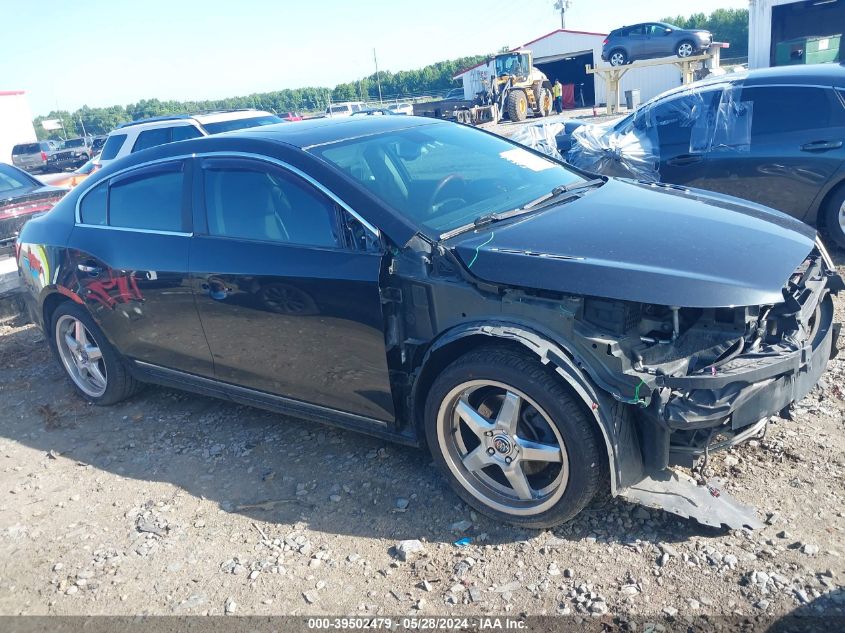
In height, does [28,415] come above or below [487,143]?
below

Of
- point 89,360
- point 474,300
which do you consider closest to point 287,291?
point 474,300

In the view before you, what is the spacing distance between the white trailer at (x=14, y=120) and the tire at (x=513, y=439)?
152 feet

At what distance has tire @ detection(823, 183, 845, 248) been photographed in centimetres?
601

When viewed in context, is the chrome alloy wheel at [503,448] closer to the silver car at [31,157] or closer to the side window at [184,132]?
the side window at [184,132]

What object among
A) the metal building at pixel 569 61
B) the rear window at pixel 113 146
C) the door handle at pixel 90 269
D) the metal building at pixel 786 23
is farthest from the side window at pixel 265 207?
the metal building at pixel 569 61

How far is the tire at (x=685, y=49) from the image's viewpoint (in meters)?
25.4

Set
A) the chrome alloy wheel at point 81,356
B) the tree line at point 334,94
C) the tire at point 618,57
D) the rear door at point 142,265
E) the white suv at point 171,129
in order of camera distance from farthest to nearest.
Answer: the tree line at point 334,94, the tire at point 618,57, the white suv at point 171,129, the chrome alloy wheel at point 81,356, the rear door at point 142,265

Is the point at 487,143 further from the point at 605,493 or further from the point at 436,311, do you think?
the point at 605,493

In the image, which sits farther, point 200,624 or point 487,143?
point 487,143

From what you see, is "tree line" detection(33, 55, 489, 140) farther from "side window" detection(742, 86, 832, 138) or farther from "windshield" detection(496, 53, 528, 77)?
"side window" detection(742, 86, 832, 138)

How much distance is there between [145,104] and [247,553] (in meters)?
89.7

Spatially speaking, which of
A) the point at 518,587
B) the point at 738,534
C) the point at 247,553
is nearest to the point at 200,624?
the point at 247,553

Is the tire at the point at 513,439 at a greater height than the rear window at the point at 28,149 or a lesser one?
lesser

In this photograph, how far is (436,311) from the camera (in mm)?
3045
